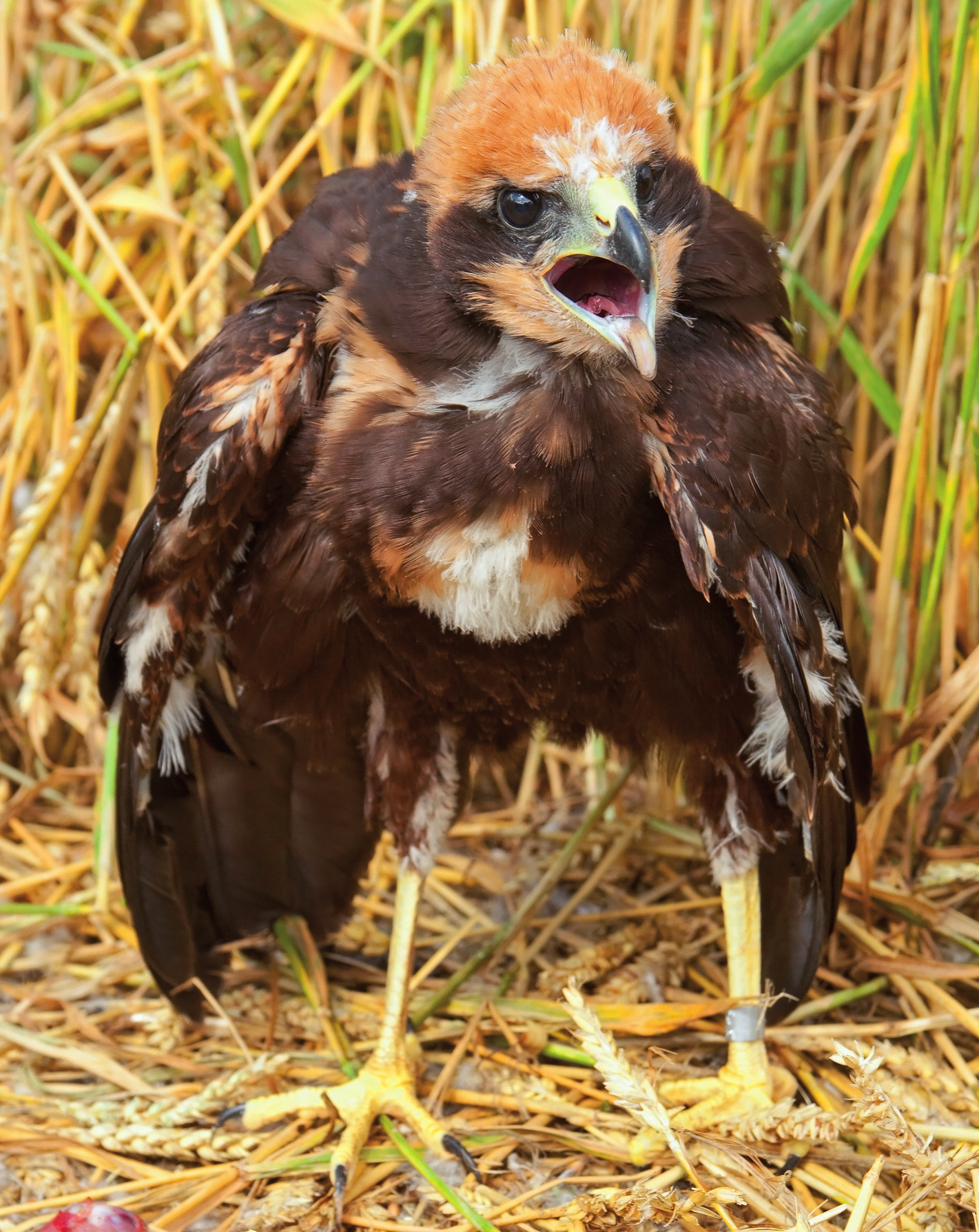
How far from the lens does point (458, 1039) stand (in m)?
2.36

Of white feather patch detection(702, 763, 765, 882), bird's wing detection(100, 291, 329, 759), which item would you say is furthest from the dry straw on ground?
bird's wing detection(100, 291, 329, 759)

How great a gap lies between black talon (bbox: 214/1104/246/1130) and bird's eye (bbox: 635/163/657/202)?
5.53ft

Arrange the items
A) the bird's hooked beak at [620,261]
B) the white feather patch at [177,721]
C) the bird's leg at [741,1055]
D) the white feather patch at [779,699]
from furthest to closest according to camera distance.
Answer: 1. the white feather patch at [177,721]
2. the bird's leg at [741,1055]
3. the white feather patch at [779,699]
4. the bird's hooked beak at [620,261]

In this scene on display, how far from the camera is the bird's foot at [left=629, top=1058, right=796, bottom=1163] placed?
6.89 feet

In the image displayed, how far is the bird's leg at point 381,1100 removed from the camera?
80.5 inches

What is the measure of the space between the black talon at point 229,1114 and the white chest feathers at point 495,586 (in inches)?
38.8

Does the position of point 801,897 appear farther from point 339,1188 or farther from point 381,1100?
point 339,1188

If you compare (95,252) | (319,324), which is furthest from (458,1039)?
(95,252)

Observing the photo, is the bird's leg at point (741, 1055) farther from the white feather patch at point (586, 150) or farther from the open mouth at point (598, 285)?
the white feather patch at point (586, 150)

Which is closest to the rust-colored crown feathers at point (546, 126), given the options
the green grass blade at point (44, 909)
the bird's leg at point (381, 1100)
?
the bird's leg at point (381, 1100)

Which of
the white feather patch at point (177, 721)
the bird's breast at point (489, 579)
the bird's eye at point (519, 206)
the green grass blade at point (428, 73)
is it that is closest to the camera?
the bird's eye at point (519, 206)

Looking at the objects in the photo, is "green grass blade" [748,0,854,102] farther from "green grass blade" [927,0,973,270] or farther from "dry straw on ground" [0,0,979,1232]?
"green grass blade" [927,0,973,270]

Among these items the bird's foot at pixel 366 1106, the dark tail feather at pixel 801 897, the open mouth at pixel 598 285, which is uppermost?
the open mouth at pixel 598 285

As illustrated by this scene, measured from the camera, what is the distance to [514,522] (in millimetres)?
1765
